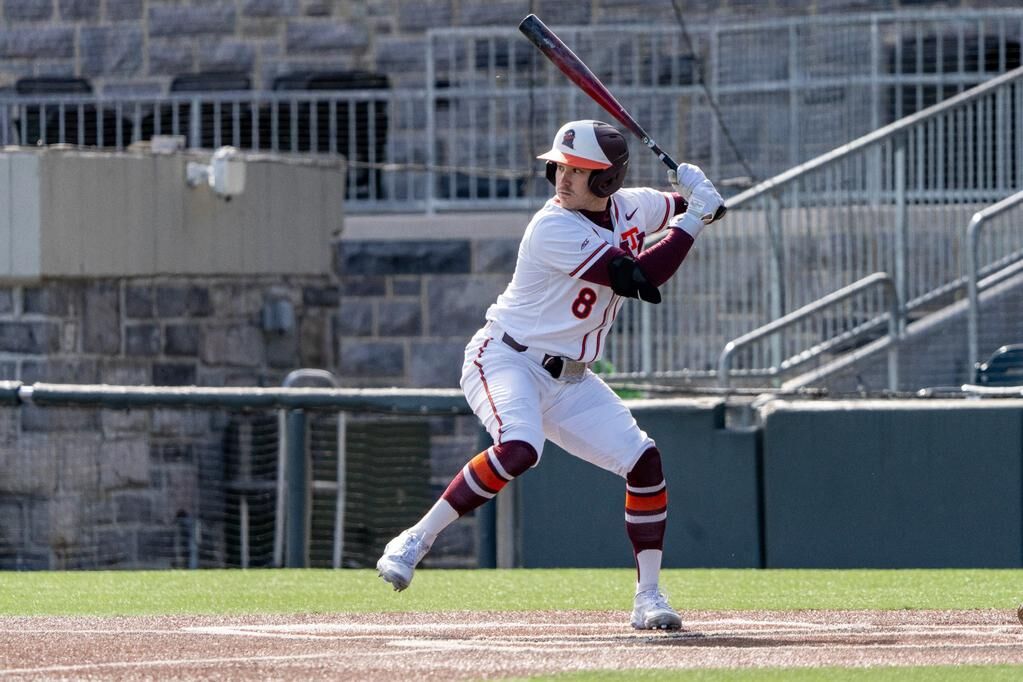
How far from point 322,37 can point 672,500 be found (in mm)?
8875

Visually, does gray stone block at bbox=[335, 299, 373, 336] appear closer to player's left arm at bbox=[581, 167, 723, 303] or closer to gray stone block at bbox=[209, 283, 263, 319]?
gray stone block at bbox=[209, 283, 263, 319]

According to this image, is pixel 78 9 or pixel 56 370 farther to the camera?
pixel 78 9

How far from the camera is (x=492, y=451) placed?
828cm

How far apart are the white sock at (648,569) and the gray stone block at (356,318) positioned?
1038 cm

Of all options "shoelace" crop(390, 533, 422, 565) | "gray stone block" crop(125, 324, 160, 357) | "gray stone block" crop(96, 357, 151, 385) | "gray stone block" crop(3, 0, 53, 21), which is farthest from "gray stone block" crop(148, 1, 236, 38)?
"shoelace" crop(390, 533, 422, 565)

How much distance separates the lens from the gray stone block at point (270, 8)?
67.1 ft

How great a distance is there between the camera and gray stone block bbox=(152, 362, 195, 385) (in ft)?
53.1

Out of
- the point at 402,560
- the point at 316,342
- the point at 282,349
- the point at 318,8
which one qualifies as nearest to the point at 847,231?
the point at 282,349

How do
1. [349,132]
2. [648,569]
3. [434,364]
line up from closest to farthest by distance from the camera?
1. [648,569]
2. [434,364]
3. [349,132]

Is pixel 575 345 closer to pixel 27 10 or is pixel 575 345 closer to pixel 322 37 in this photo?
pixel 322 37

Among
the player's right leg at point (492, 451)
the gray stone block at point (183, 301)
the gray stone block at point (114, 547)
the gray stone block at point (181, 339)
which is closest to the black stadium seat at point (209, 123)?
the gray stone block at point (183, 301)

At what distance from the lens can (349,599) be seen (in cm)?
980

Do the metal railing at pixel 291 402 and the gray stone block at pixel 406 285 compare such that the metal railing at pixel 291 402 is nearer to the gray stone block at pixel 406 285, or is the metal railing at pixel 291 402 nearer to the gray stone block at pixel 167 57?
the gray stone block at pixel 406 285

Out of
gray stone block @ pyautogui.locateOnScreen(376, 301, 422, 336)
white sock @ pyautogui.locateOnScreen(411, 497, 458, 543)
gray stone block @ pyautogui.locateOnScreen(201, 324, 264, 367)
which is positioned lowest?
white sock @ pyautogui.locateOnScreen(411, 497, 458, 543)
